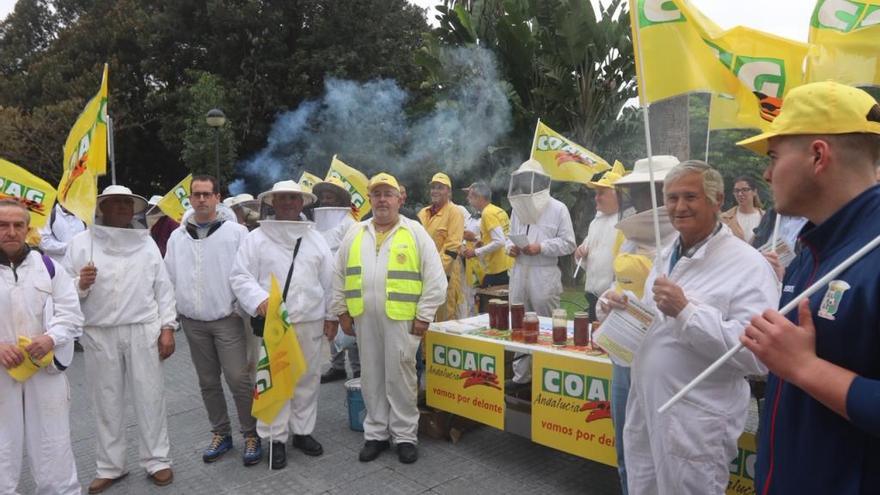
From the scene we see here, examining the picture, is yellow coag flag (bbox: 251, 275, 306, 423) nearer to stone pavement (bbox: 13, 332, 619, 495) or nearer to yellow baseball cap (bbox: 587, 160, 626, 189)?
stone pavement (bbox: 13, 332, 619, 495)

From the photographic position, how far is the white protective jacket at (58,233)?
26.0 feet

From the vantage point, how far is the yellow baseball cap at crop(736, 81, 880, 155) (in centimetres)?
157

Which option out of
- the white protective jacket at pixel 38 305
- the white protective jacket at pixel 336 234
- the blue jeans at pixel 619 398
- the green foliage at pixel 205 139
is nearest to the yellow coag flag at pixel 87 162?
the white protective jacket at pixel 38 305

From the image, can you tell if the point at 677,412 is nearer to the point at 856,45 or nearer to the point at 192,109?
the point at 856,45

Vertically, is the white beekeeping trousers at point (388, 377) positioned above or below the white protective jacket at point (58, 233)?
below

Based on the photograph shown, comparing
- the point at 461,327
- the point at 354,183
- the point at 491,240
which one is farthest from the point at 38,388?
the point at 491,240

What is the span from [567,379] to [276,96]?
71.1ft

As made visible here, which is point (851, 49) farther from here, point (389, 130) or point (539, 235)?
point (389, 130)

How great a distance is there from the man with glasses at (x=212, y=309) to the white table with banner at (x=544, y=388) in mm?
1561

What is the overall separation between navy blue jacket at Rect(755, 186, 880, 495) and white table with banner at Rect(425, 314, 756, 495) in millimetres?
1795

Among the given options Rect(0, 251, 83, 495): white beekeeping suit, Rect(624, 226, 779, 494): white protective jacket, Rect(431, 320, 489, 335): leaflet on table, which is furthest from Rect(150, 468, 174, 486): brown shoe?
Rect(624, 226, 779, 494): white protective jacket

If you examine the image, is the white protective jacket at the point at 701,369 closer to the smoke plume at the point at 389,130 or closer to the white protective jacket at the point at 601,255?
the white protective jacket at the point at 601,255


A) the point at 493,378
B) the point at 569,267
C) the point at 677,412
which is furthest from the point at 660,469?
the point at 569,267

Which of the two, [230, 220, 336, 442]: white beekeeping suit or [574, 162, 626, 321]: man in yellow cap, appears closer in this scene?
[230, 220, 336, 442]: white beekeeping suit
